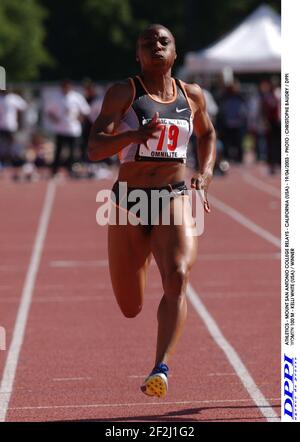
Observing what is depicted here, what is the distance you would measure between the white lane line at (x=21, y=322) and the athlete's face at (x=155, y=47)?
6.90ft

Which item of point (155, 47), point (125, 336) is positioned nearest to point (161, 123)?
point (155, 47)

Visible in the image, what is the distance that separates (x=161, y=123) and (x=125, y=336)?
11.5 ft

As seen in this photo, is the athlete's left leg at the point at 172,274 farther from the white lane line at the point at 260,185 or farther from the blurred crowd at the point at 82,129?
the blurred crowd at the point at 82,129

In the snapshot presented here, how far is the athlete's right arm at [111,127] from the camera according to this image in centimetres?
684

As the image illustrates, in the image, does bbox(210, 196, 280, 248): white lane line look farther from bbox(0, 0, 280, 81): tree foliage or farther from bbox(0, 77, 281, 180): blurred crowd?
bbox(0, 0, 280, 81): tree foliage

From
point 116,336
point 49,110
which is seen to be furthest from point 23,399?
point 49,110

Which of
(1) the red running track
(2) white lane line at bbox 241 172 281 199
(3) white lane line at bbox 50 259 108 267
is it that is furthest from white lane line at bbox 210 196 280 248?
(3) white lane line at bbox 50 259 108 267

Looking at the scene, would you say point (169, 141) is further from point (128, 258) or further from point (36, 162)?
point (36, 162)

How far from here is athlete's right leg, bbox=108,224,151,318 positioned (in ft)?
A: 23.9

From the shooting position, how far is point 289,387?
249 inches

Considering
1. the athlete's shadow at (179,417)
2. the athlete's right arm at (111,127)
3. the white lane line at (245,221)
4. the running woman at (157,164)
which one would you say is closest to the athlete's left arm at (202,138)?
the running woman at (157,164)

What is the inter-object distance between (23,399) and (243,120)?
22985 mm

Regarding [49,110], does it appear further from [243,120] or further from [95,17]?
[95,17]

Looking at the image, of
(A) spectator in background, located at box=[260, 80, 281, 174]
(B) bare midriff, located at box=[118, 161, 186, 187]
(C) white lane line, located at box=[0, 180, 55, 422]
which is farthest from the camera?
(A) spectator in background, located at box=[260, 80, 281, 174]
